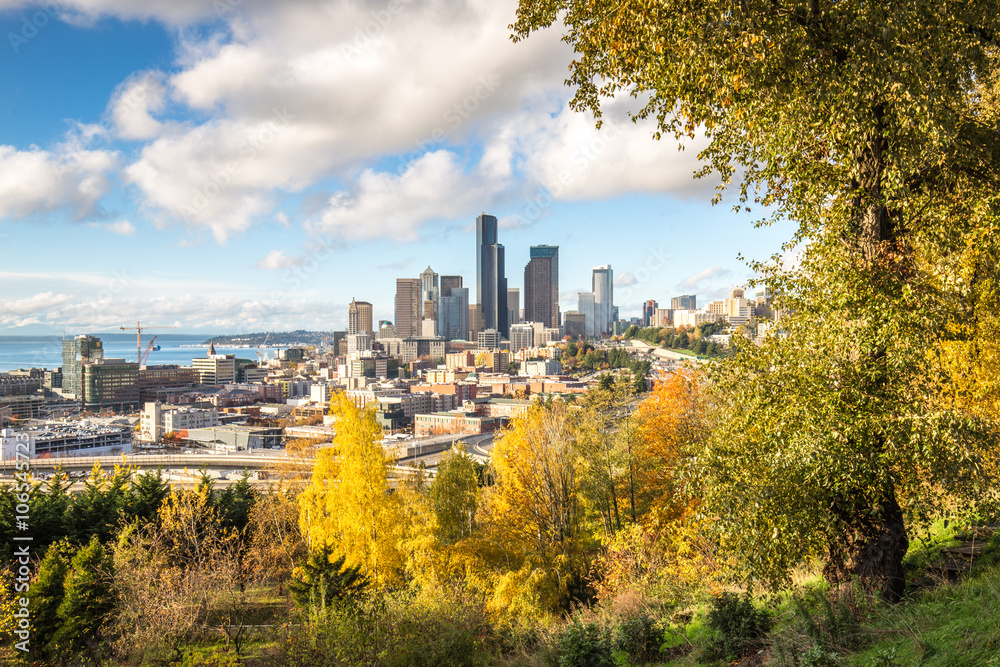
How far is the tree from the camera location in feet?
16.6

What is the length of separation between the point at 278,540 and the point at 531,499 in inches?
489

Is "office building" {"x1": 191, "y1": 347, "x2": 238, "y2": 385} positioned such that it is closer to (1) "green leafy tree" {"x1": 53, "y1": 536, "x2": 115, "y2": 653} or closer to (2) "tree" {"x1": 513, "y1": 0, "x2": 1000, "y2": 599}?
(1) "green leafy tree" {"x1": 53, "y1": 536, "x2": 115, "y2": 653}

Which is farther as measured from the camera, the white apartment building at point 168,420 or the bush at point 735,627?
the white apartment building at point 168,420

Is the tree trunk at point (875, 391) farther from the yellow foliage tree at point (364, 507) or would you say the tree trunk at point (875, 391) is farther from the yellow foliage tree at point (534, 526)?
the yellow foliage tree at point (364, 507)

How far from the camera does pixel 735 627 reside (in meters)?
6.43

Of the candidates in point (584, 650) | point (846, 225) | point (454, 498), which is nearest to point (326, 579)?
point (454, 498)

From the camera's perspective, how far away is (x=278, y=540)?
72.1 ft

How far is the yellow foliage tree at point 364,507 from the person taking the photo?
42.5ft

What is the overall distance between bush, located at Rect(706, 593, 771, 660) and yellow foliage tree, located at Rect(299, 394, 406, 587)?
8.01m

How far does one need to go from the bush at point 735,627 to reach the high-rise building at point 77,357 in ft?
530

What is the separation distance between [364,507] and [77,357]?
165 m

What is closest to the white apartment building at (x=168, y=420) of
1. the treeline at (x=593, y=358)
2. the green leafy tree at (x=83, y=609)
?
the treeline at (x=593, y=358)

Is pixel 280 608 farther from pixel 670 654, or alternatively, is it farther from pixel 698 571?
pixel 670 654

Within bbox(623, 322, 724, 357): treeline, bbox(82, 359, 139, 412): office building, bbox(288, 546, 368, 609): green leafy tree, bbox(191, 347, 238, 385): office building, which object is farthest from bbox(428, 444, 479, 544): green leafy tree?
bbox(191, 347, 238, 385): office building
